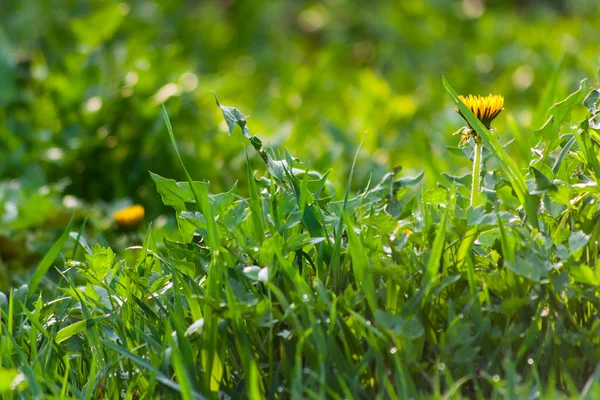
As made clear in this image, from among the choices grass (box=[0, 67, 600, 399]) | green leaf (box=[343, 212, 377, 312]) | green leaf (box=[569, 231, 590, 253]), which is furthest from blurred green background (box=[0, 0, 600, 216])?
green leaf (box=[569, 231, 590, 253])

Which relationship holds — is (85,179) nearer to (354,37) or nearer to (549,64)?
(549,64)

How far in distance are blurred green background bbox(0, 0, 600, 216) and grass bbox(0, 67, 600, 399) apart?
2.02 ft

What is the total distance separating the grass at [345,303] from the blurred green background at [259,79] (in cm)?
62

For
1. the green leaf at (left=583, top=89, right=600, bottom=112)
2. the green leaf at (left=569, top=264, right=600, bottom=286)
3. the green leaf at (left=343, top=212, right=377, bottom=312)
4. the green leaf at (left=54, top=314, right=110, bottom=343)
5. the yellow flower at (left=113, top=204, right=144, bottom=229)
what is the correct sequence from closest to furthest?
the green leaf at (left=569, top=264, right=600, bottom=286)
the green leaf at (left=343, top=212, right=377, bottom=312)
the green leaf at (left=54, top=314, right=110, bottom=343)
the green leaf at (left=583, top=89, right=600, bottom=112)
the yellow flower at (left=113, top=204, right=144, bottom=229)

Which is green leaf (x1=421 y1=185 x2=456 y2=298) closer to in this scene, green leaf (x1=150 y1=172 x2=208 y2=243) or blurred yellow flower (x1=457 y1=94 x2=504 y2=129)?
blurred yellow flower (x1=457 y1=94 x2=504 y2=129)

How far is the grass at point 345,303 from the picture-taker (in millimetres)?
1451

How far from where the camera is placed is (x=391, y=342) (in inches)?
58.8

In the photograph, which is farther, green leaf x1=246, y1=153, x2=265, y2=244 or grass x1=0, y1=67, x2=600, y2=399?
green leaf x1=246, y1=153, x2=265, y2=244

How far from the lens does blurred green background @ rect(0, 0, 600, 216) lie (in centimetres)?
326

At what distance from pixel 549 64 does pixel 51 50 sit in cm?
264

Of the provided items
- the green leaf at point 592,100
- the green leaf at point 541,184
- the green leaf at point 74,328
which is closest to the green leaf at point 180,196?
the green leaf at point 74,328

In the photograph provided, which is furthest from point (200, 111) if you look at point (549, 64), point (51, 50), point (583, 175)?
point (583, 175)

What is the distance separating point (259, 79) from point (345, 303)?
392 centimetres

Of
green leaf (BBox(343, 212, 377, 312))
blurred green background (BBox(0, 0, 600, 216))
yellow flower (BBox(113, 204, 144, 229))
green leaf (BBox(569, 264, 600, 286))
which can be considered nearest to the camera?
green leaf (BBox(569, 264, 600, 286))
